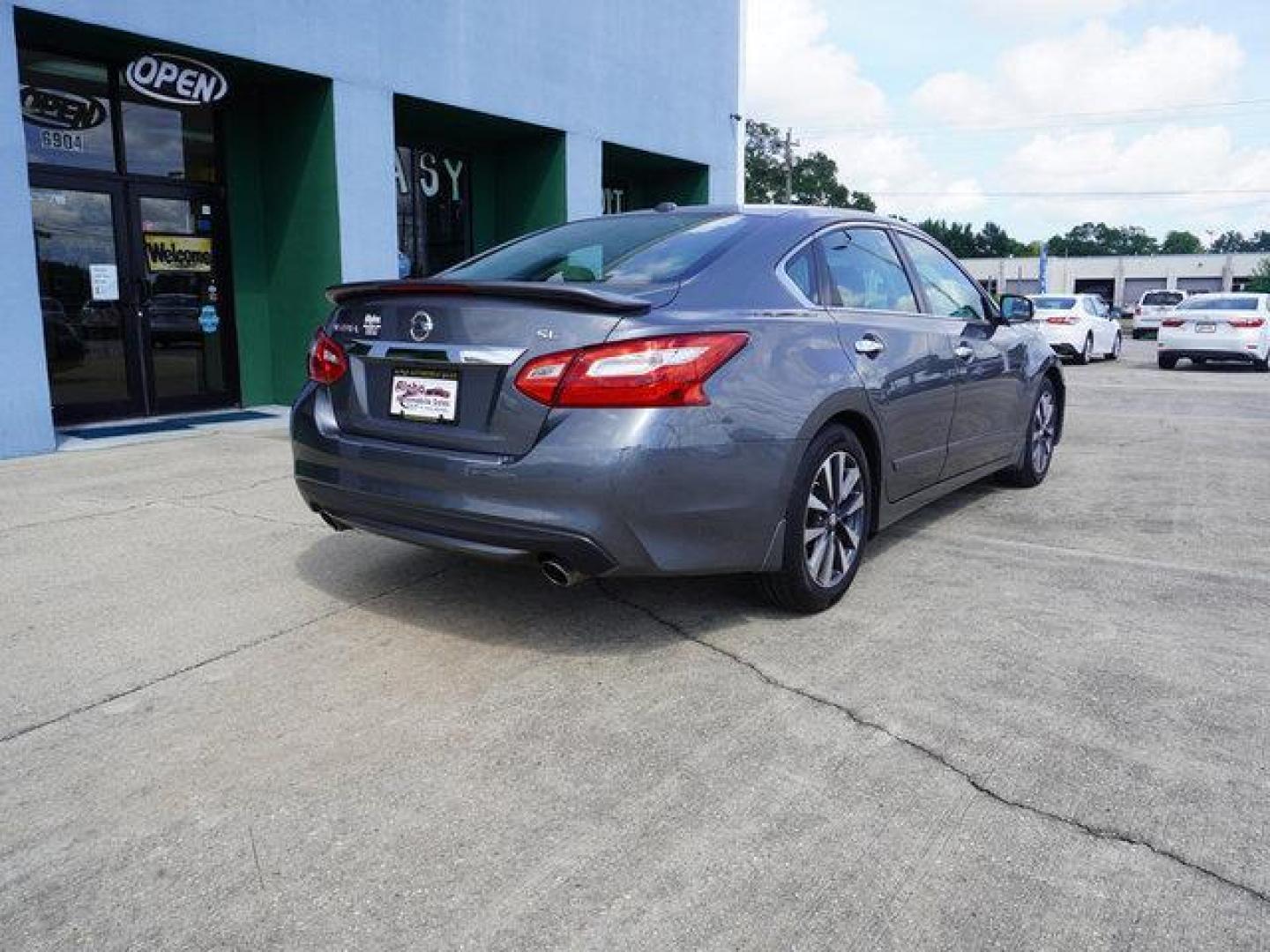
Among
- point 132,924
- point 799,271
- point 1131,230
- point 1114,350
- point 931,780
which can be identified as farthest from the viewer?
point 1131,230

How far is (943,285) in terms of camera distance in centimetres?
509

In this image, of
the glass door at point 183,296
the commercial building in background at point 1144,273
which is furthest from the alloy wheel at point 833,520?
the commercial building in background at point 1144,273

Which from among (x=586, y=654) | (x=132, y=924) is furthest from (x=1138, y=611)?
(x=132, y=924)

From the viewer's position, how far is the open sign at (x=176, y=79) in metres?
8.52

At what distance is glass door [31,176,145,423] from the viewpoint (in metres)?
8.65

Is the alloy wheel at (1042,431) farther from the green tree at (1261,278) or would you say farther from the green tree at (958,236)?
the green tree at (958,236)

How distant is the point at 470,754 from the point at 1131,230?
173 meters

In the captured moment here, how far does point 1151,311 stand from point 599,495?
4021 cm

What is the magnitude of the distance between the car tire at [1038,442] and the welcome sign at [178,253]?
7.92 metres

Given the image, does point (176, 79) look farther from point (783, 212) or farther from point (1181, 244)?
point (1181, 244)

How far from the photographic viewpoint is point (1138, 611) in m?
3.96

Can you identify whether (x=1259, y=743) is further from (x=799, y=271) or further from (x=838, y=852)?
(x=799, y=271)

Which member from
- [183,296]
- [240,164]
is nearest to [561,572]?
[183,296]

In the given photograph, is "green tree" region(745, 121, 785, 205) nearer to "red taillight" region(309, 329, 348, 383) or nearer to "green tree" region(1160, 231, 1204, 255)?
"red taillight" region(309, 329, 348, 383)
